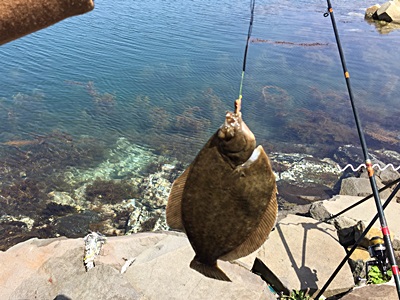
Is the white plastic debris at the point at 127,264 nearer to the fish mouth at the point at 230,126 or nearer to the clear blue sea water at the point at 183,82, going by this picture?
the fish mouth at the point at 230,126

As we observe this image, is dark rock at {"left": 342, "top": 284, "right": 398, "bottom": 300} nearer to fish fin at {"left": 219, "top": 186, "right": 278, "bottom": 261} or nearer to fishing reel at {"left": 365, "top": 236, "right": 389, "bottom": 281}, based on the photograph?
fishing reel at {"left": 365, "top": 236, "right": 389, "bottom": 281}

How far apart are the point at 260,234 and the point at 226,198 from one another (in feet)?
1.38

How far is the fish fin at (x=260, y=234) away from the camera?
2725 millimetres

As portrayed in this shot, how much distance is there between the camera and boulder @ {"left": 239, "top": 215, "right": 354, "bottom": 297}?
5.73 meters

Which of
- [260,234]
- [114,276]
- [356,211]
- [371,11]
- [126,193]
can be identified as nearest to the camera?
[260,234]

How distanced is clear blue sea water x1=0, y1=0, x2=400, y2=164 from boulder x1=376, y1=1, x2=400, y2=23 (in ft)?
21.5

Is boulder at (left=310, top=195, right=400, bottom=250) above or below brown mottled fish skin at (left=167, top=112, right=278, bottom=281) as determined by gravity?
below

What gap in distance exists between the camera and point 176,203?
2814 millimetres

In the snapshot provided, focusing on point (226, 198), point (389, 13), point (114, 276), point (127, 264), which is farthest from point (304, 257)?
point (389, 13)

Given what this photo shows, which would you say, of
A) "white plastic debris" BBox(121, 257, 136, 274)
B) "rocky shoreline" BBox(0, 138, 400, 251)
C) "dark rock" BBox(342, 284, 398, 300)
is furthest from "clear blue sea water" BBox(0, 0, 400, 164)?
"dark rock" BBox(342, 284, 398, 300)

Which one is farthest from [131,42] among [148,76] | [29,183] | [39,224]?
[39,224]

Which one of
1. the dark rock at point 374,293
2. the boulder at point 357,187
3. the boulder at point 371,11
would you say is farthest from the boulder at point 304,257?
the boulder at point 371,11

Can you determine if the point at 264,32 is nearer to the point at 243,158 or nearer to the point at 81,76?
the point at 81,76

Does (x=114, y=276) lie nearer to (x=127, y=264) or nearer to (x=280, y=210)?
(x=127, y=264)
